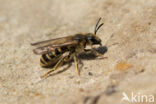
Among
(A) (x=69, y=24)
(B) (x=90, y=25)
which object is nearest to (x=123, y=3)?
(B) (x=90, y=25)

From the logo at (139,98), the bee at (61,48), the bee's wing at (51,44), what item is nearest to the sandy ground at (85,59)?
the logo at (139,98)

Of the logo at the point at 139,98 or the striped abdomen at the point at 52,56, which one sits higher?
the striped abdomen at the point at 52,56

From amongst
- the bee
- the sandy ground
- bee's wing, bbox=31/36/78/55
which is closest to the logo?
the sandy ground

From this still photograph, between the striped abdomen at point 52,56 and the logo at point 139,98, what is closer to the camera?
the logo at point 139,98

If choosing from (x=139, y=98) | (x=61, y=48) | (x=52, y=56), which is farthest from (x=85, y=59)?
(x=139, y=98)

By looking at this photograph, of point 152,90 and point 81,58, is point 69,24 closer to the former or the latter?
point 81,58

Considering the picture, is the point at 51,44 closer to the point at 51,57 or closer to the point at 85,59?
the point at 51,57

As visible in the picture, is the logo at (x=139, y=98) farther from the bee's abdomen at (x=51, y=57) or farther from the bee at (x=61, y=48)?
the bee's abdomen at (x=51, y=57)
